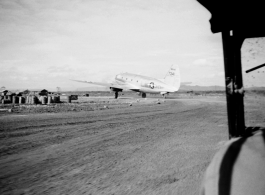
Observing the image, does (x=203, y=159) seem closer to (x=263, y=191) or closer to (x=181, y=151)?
(x=181, y=151)

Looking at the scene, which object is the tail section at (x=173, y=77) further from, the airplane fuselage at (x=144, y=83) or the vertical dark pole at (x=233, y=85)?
the vertical dark pole at (x=233, y=85)

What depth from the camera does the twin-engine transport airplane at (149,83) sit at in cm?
4456

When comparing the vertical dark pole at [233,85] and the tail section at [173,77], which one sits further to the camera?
the tail section at [173,77]

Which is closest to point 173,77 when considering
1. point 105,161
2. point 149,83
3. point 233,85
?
point 149,83

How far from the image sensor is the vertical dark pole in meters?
2.42

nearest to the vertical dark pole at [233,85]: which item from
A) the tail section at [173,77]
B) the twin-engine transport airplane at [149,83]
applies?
the twin-engine transport airplane at [149,83]

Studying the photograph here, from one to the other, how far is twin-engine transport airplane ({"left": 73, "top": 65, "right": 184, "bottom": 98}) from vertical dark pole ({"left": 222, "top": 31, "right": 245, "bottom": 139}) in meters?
41.9

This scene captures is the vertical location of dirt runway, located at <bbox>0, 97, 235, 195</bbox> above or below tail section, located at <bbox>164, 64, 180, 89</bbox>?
below

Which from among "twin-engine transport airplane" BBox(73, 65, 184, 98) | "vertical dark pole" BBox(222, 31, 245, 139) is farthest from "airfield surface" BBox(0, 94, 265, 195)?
"twin-engine transport airplane" BBox(73, 65, 184, 98)

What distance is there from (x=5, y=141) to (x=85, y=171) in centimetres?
456

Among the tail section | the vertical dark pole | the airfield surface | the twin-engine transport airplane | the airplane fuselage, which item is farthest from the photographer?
the tail section

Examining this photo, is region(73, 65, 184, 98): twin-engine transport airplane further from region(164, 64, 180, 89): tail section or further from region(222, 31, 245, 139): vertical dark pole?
region(222, 31, 245, 139): vertical dark pole

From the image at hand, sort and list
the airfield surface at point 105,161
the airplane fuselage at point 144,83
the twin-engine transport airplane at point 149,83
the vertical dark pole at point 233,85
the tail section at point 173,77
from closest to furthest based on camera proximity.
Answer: the vertical dark pole at point 233,85, the airfield surface at point 105,161, the airplane fuselage at point 144,83, the twin-engine transport airplane at point 149,83, the tail section at point 173,77

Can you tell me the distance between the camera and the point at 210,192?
1550 millimetres
